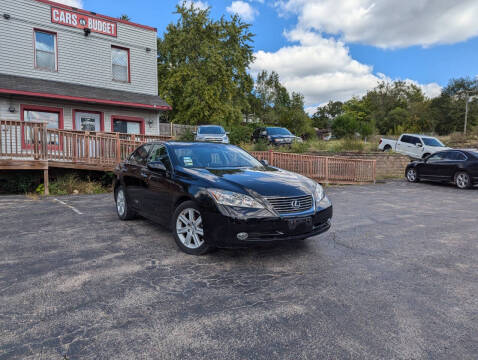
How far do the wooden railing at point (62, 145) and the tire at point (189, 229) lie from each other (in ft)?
25.4

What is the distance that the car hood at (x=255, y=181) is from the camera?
3.99m

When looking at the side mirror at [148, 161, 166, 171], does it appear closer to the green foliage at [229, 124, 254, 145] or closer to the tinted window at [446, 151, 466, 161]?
the tinted window at [446, 151, 466, 161]

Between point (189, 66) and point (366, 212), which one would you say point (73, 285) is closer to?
point (366, 212)

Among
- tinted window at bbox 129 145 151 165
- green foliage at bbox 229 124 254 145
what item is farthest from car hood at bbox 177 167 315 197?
green foliage at bbox 229 124 254 145

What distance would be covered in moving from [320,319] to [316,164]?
38.3ft

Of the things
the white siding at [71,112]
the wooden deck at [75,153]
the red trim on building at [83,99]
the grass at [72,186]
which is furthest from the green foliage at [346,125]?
the grass at [72,186]

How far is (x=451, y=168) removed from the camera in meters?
13.1

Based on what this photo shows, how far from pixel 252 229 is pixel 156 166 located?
202 centimetres

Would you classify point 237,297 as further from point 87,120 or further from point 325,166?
point 87,120

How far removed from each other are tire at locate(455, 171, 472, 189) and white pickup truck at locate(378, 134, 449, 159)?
18.9 feet

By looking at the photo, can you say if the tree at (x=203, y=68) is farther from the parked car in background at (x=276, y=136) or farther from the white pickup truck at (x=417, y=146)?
the white pickup truck at (x=417, y=146)

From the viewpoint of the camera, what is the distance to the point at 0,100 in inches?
495

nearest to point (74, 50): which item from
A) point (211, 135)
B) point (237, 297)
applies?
point (211, 135)

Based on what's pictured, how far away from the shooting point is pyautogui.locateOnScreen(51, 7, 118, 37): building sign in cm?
1455
